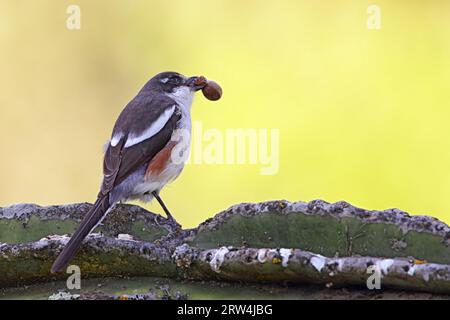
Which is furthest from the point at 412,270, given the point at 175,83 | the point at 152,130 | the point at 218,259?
the point at 175,83

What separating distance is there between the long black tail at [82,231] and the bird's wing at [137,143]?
0.74 m

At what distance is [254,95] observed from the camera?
7777 millimetres

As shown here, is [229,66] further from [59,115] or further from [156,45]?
[59,115]

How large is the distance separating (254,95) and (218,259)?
4.54m

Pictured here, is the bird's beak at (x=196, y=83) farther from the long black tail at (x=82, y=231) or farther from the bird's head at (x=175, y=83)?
the long black tail at (x=82, y=231)

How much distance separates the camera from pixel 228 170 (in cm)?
768

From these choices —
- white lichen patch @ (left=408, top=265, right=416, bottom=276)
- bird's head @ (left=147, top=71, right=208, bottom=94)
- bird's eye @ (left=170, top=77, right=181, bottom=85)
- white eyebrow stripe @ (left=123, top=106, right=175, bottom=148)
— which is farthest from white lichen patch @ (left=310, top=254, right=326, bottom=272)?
bird's eye @ (left=170, top=77, right=181, bottom=85)

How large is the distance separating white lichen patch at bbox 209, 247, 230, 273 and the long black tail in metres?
0.56

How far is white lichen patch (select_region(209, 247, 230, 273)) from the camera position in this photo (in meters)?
3.33

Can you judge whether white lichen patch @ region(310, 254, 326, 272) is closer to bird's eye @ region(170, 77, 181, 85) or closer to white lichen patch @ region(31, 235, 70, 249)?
white lichen patch @ region(31, 235, 70, 249)

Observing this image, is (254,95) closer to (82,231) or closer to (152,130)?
(152,130)

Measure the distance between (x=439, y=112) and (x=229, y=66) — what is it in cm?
187
